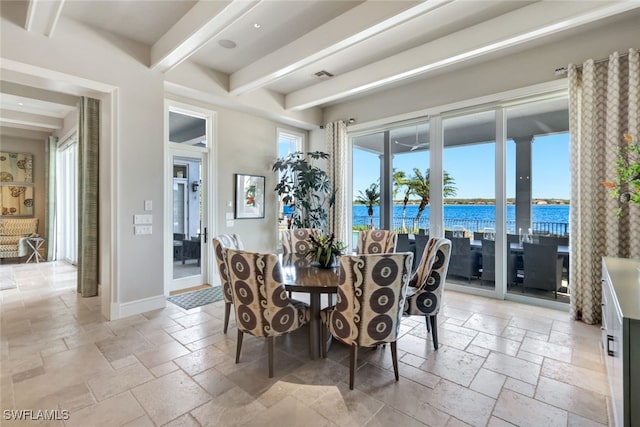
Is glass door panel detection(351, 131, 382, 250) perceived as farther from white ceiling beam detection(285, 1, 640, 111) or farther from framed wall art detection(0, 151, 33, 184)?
framed wall art detection(0, 151, 33, 184)

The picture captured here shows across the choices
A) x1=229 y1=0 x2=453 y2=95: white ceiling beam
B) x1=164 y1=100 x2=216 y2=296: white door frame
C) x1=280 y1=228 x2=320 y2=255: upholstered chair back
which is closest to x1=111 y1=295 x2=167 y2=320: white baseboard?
x1=164 y1=100 x2=216 y2=296: white door frame

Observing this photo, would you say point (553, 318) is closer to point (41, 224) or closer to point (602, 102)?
point (602, 102)

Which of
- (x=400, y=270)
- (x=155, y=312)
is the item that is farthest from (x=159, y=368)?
(x=400, y=270)

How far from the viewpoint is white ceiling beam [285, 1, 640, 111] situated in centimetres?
284

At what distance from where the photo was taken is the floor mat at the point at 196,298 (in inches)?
161

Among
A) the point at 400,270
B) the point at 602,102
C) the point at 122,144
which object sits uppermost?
the point at 602,102

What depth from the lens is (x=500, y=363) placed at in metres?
2.58

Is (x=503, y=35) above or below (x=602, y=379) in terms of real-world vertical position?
above

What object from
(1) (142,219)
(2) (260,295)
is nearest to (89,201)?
(1) (142,219)

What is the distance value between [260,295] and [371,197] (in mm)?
3795

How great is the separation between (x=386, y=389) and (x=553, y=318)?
2660mm

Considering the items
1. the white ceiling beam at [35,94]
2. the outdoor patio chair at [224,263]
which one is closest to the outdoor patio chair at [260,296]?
the outdoor patio chair at [224,263]

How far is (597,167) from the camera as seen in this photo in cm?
338

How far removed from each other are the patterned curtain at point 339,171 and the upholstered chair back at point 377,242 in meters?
1.78
